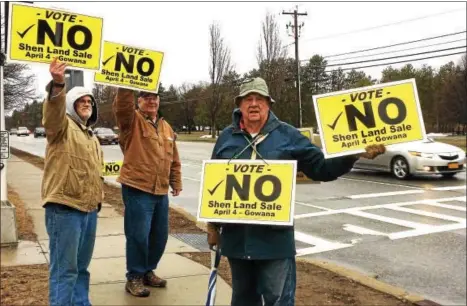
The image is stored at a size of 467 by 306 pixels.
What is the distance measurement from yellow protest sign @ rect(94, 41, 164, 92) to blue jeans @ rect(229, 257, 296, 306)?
1773mm

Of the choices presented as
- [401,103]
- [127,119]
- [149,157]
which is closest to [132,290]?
[149,157]

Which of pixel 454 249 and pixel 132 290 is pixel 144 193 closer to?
pixel 132 290

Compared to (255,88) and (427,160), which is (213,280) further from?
(427,160)

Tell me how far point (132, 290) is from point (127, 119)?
1540 mm

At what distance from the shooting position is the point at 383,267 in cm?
628

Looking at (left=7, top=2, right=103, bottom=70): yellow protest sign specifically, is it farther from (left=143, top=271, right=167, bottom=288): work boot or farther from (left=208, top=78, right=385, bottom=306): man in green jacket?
(left=143, top=271, right=167, bottom=288): work boot

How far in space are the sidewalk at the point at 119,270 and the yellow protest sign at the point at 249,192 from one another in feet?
5.46

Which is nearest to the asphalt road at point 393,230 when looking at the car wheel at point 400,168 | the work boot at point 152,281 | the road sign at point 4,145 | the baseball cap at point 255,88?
the car wheel at point 400,168

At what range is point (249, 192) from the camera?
3051mm

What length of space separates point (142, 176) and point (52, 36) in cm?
145


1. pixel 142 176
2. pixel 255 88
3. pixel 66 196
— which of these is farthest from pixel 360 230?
pixel 66 196

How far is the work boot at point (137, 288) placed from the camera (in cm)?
445

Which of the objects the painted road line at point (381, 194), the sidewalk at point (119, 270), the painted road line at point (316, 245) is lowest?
the painted road line at point (316, 245)

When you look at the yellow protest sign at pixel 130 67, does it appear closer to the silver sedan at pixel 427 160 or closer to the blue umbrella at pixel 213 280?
the blue umbrella at pixel 213 280
